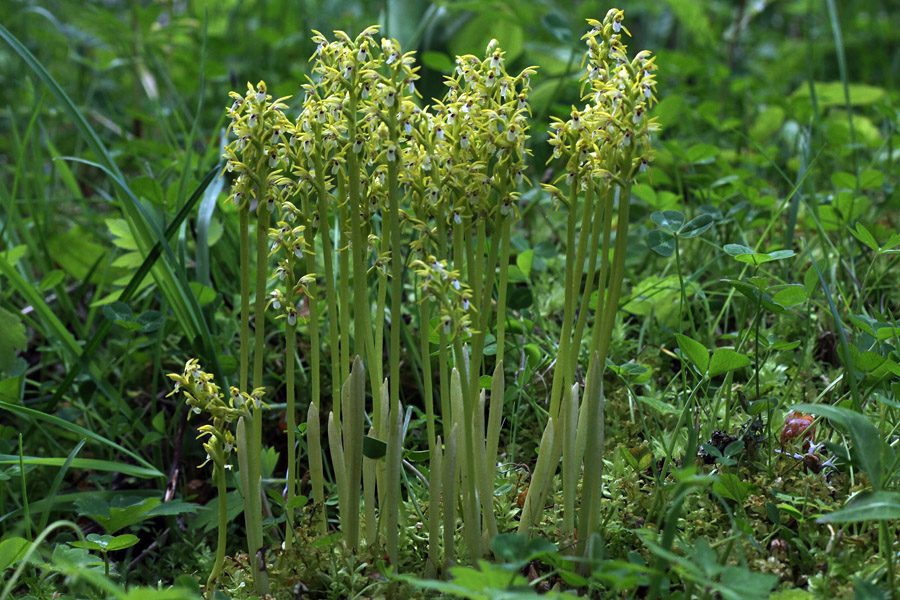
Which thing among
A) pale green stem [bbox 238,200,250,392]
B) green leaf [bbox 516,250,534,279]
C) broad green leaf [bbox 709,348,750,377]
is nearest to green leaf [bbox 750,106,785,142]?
green leaf [bbox 516,250,534,279]

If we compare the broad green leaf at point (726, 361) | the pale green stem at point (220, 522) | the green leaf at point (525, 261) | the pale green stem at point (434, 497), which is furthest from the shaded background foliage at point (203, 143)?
the pale green stem at point (434, 497)

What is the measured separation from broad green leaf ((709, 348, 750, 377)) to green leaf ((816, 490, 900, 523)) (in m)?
0.34

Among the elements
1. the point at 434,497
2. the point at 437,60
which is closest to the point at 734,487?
the point at 434,497

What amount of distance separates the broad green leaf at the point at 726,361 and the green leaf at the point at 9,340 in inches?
67.9

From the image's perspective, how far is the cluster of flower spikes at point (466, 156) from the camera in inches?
46.6

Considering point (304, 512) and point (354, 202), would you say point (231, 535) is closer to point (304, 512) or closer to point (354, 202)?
point (304, 512)

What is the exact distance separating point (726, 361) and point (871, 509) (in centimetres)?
39

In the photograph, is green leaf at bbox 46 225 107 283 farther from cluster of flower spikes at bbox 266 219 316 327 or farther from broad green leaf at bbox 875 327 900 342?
broad green leaf at bbox 875 327 900 342

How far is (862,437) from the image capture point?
3.89 feet

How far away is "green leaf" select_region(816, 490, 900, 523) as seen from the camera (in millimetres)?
1061

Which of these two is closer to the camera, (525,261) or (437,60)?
(525,261)

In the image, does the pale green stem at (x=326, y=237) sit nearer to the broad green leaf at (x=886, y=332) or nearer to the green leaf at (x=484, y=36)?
the broad green leaf at (x=886, y=332)

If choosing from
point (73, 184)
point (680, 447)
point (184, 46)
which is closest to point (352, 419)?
point (680, 447)

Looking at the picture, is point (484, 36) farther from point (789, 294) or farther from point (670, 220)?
point (789, 294)
